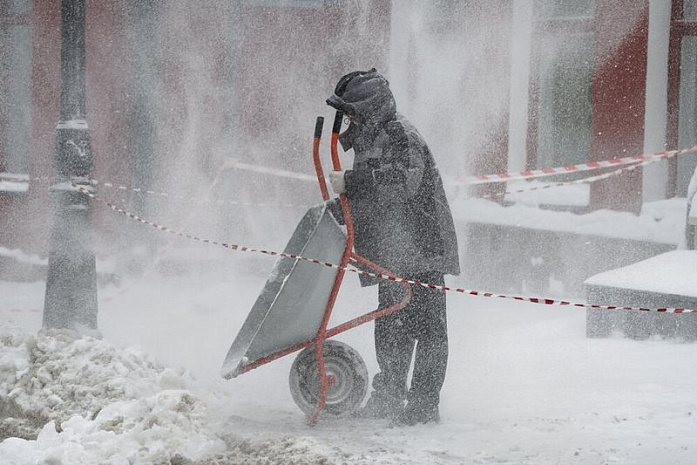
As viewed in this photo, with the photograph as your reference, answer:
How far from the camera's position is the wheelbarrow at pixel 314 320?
5.68 metres

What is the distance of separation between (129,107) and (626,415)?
310 inches

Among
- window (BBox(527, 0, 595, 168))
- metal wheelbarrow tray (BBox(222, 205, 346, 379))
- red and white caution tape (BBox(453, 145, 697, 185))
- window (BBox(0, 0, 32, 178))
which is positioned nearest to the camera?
metal wheelbarrow tray (BBox(222, 205, 346, 379))

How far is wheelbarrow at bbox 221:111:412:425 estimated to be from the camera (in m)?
5.68

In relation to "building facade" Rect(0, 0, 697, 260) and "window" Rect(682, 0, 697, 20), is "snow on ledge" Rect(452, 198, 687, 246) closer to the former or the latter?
"building facade" Rect(0, 0, 697, 260)

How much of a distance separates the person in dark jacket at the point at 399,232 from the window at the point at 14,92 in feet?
25.0

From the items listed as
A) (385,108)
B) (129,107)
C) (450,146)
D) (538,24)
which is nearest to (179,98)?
(129,107)

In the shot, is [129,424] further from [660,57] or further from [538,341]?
[660,57]

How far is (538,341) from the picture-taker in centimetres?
823

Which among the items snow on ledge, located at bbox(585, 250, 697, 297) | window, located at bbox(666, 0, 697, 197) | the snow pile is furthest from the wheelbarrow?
window, located at bbox(666, 0, 697, 197)

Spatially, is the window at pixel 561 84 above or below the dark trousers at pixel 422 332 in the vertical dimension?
above

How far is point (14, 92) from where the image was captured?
12727mm

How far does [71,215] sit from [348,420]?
9.87ft

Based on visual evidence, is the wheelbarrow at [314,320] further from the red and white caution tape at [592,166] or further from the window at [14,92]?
the window at [14,92]

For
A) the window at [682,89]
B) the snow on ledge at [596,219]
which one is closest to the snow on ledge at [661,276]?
the snow on ledge at [596,219]
